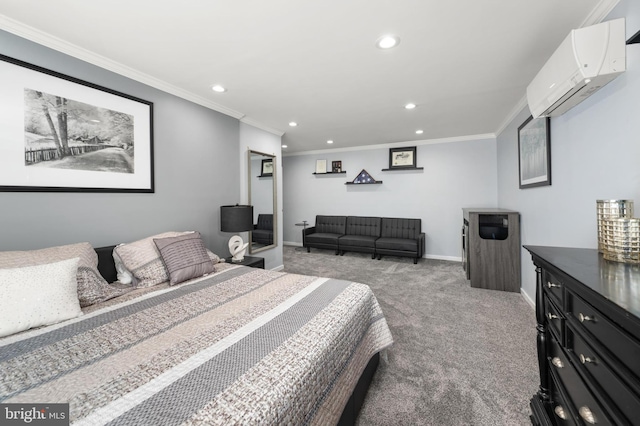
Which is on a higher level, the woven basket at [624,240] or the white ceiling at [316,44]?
the white ceiling at [316,44]

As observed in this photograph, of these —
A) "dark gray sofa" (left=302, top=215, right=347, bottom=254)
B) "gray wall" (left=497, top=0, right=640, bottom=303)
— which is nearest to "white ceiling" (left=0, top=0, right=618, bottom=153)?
"gray wall" (left=497, top=0, right=640, bottom=303)

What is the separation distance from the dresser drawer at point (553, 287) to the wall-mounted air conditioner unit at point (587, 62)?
1.23m

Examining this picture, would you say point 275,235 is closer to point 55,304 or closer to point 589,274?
point 55,304

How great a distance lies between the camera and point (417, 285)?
151 inches

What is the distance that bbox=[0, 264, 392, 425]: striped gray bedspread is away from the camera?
2.69ft

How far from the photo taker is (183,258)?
2213mm

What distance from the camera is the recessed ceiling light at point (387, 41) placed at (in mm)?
1956

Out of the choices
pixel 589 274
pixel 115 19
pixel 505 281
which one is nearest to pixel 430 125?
pixel 505 281

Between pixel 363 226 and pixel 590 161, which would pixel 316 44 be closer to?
pixel 590 161

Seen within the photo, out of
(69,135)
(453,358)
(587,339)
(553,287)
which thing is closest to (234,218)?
(69,135)

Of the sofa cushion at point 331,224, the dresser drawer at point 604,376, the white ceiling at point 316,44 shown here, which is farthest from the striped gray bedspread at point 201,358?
the sofa cushion at point 331,224

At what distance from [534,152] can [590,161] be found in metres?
1.18

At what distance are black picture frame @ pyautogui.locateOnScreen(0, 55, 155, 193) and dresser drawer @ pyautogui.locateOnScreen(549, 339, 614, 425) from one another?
10.7ft

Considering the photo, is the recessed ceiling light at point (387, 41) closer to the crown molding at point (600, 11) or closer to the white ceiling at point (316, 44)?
the white ceiling at point (316, 44)
